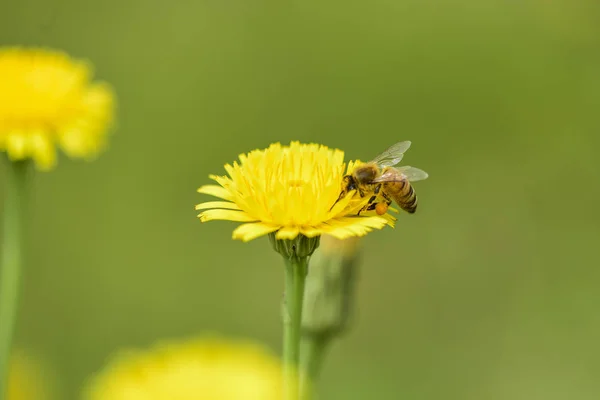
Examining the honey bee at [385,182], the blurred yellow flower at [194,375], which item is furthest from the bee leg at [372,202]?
the blurred yellow flower at [194,375]

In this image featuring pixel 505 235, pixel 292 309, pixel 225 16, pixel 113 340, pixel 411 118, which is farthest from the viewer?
pixel 225 16

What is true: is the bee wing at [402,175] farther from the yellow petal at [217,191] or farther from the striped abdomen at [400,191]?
the yellow petal at [217,191]

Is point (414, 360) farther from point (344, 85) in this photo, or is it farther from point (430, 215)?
point (344, 85)

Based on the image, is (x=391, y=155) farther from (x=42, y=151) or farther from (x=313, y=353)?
(x=42, y=151)

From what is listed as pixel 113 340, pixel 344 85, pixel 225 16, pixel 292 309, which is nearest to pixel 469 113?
pixel 344 85

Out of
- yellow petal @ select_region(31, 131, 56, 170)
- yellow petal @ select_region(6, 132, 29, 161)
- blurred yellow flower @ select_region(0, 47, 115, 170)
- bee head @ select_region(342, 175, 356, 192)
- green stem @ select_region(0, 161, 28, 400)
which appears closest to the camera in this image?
green stem @ select_region(0, 161, 28, 400)

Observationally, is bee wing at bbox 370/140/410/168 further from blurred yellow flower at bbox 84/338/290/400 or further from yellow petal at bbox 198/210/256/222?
blurred yellow flower at bbox 84/338/290/400

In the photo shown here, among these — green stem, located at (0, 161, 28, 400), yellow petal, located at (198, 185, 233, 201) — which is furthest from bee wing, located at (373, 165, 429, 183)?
green stem, located at (0, 161, 28, 400)
